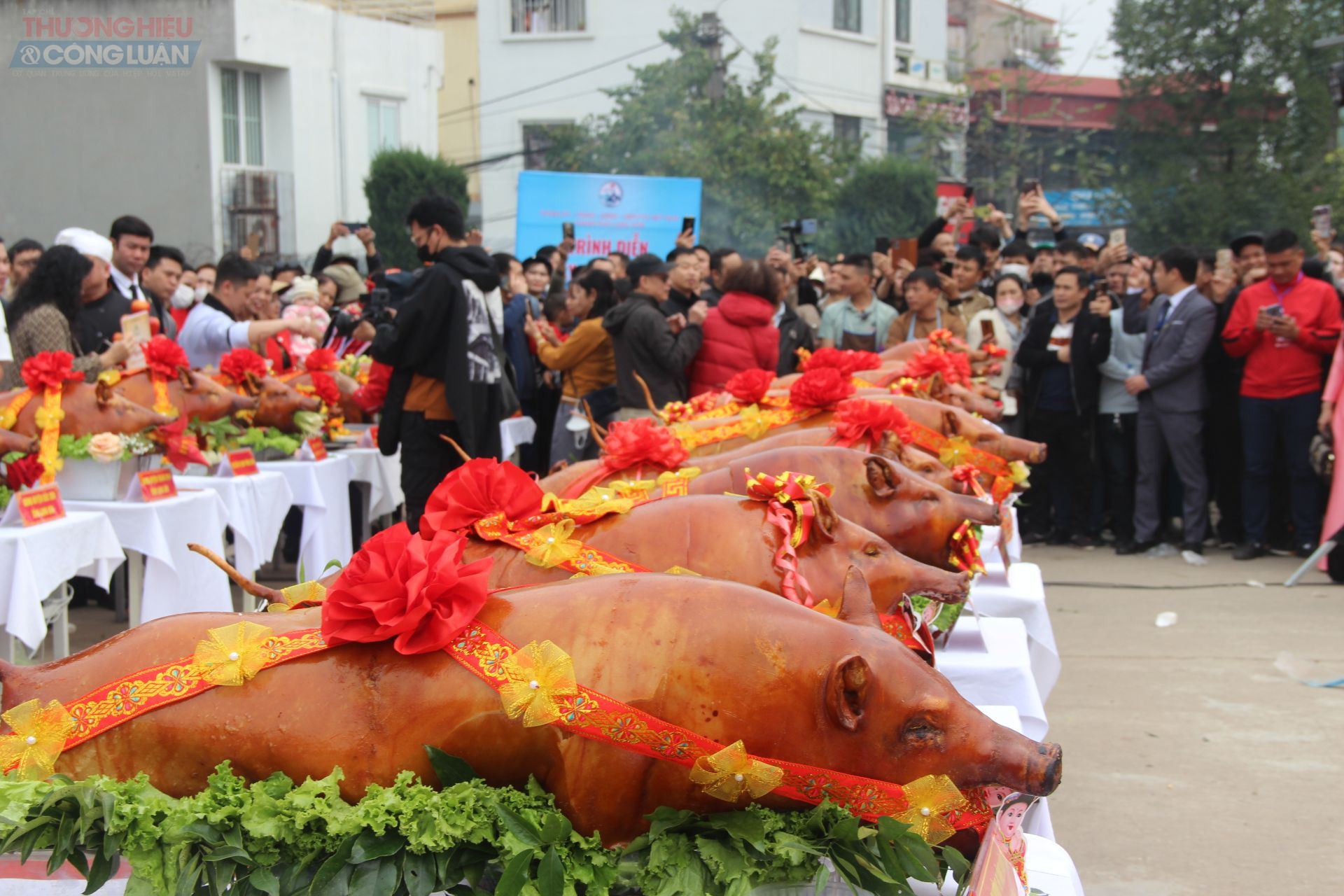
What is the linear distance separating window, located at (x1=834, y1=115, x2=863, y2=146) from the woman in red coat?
60.6 feet

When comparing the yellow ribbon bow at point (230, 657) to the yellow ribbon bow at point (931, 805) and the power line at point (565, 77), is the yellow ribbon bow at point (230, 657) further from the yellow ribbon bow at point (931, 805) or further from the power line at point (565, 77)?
the power line at point (565, 77)

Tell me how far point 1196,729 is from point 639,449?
3117mm

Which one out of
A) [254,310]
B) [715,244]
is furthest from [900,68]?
[254,310]

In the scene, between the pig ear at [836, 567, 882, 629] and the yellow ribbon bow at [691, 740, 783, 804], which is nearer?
the yellow ribbon bow at [691, 740, 783, 804]

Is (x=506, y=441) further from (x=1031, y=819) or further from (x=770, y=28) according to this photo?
(x=770, y=28)

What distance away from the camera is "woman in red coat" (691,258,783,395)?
7.46 meters

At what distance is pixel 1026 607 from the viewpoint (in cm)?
401

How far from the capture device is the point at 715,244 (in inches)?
800

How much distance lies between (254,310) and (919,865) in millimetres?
6899

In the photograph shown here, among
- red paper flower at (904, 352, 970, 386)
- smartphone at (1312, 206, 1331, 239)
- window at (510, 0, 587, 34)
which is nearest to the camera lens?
red paper flower at (904, 352, 970, 386)

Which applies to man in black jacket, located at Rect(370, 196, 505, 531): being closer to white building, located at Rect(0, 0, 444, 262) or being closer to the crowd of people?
the crowd of people

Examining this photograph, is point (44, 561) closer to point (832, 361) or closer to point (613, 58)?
point (832, 361)

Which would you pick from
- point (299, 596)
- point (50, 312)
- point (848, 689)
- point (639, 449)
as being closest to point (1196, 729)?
point (639, 449)

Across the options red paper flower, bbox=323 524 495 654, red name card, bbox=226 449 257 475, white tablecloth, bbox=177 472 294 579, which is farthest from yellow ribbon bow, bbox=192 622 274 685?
red name card, bbox=226 449 257 475
